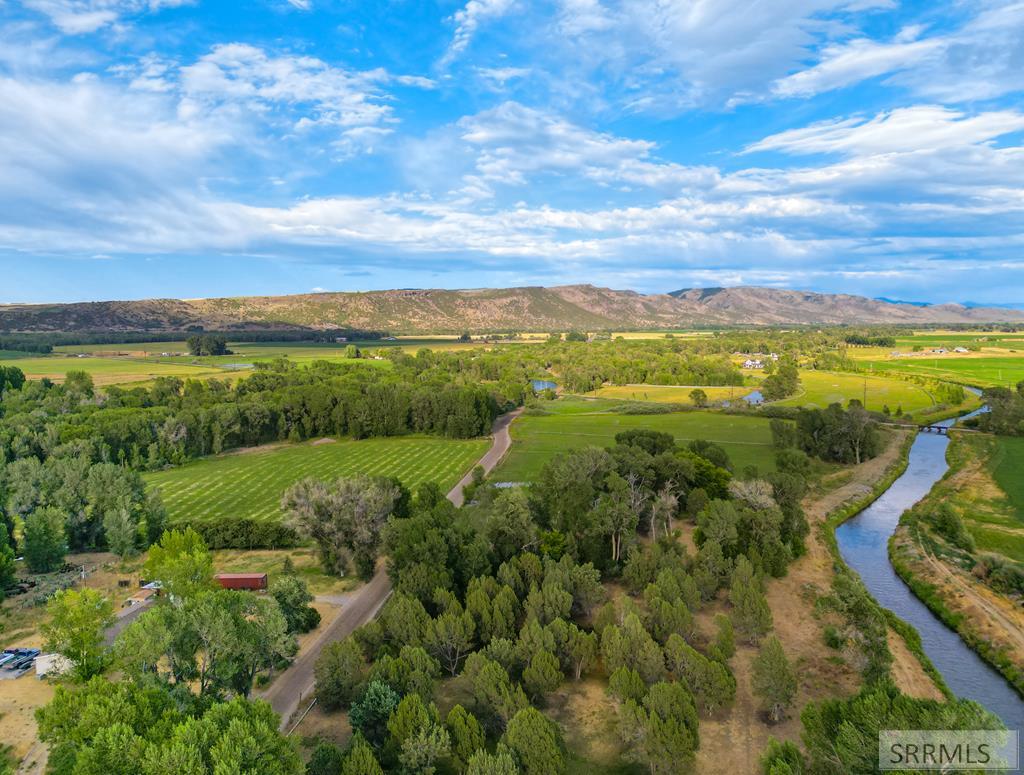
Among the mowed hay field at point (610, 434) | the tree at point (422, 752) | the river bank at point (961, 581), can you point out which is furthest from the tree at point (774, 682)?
the mowed hay field at point (610, 434)

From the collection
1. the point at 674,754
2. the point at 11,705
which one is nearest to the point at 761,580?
the point at 674,754

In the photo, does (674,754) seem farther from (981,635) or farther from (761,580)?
(981,635)

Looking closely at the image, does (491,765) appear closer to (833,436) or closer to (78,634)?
(78,634)

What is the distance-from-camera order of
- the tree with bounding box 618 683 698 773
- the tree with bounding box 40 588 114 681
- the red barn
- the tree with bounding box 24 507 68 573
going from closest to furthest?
the tree with bounding box 618 683 698 773 → the tree with bounding box 40 588 114 681 → the red barn → the tree with bounding box 24 507 68 573

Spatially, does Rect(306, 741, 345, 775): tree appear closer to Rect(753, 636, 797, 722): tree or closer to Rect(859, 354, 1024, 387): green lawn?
Rect(753, 636, 797, 722): tree

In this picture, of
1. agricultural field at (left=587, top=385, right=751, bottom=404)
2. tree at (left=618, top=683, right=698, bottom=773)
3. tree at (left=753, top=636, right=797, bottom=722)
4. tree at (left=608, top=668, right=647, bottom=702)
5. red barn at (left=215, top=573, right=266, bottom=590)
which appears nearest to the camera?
tree at (left=618, top=683, right=698, bottom=773)

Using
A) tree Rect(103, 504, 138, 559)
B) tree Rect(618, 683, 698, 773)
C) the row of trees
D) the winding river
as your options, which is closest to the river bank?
the winding river

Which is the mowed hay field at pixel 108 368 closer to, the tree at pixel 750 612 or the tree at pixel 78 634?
the tree at pixel 78 634

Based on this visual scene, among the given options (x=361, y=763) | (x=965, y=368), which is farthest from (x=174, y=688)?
(x=965, y=368)
